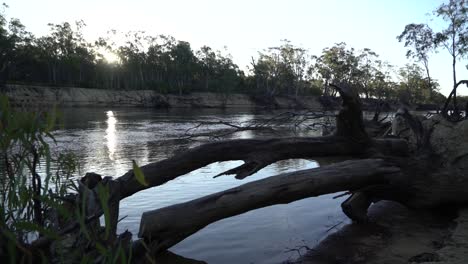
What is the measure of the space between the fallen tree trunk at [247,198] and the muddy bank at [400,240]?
0.72m

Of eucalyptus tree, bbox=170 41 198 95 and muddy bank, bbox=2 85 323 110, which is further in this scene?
eucalyptus tree, bbox=170 41 198 95

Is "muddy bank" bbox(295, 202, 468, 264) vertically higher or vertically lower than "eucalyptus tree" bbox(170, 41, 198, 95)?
lower

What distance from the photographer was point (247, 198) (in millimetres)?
4070

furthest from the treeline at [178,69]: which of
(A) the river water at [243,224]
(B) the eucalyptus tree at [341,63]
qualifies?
(A) the river water at [243,224]

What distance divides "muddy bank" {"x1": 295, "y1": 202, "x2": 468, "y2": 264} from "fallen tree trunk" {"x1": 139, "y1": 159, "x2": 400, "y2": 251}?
719 mm

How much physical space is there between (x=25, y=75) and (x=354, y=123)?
64.4 m

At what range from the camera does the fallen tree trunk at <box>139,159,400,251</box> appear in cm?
391

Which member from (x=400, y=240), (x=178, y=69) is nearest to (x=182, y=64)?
(x=178, y=69)

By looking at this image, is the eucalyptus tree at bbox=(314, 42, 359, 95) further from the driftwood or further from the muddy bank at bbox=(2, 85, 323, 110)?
the driftwood

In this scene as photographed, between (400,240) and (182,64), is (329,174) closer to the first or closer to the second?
(400,240)

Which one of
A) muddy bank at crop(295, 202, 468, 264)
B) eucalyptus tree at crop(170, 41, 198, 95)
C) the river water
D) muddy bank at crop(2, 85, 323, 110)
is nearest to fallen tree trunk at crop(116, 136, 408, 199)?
the river water

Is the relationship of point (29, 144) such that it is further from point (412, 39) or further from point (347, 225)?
point (412, 39)

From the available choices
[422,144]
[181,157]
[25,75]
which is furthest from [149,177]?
[25,75]

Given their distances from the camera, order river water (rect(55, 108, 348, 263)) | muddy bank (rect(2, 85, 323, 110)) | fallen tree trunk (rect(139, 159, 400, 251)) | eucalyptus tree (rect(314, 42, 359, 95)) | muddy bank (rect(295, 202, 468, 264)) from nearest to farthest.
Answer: fallen tree trunk (rect(139, 159, 400, 251)) < muddy bank (rect(295, 202, 468, 264)) < river water (rect(55, 108, 348, 263)) < muddy bank (rect(2, 85, 323, 110)) < eucalyptus tree (rect(314, 42, 359, 95))
